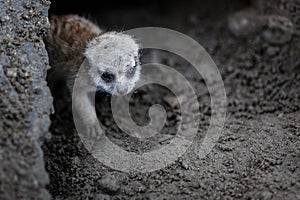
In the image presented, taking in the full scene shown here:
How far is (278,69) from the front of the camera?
3678 millimetres

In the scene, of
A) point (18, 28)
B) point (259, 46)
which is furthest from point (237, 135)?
point (18, 28)

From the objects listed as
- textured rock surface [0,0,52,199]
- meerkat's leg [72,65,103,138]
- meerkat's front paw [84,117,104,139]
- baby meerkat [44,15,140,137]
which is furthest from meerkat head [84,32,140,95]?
textured rock surface [0,0,52,199]

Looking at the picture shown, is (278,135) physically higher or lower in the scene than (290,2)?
lower

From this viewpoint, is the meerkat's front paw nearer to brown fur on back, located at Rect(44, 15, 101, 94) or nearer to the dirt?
the dirt

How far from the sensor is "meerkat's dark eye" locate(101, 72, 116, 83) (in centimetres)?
313

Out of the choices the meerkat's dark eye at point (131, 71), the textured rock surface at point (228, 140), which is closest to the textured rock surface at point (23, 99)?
the textured rock surface at point (228, 140)

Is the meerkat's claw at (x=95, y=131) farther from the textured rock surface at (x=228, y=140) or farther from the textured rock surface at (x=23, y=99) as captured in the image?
the textured rock surface at (x=23, y=99)

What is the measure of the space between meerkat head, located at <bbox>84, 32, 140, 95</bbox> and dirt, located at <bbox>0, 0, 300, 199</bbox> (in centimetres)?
35

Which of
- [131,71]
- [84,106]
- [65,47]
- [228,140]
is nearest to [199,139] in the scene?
[228,140]

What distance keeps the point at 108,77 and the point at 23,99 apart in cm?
86

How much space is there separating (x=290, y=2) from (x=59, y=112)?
2103mm

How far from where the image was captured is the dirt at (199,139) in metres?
2.36

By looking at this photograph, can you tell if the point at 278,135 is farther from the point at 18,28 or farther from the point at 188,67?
the point at 18,28

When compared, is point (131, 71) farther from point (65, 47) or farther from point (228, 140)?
point (228, 140)
